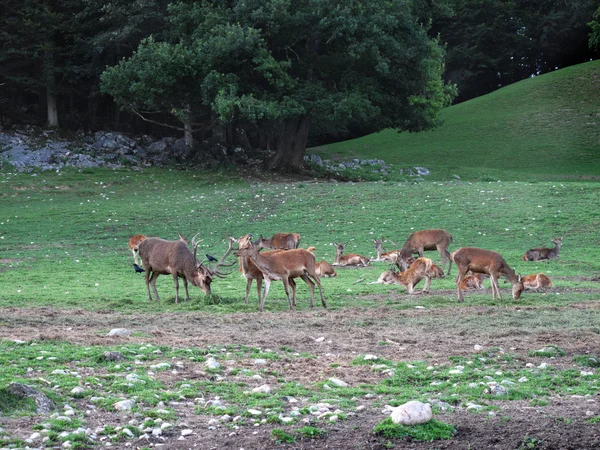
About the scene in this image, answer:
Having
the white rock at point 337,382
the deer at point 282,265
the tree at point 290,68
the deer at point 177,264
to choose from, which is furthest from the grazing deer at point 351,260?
the tree at point 290,68

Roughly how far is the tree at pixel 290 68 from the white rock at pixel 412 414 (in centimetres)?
2647

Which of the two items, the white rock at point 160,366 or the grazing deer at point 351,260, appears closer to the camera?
the white rock at point 160,366

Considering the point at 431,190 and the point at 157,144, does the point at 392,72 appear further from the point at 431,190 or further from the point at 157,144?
the point at 157,144

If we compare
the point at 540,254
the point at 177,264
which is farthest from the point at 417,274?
the point at 540,254

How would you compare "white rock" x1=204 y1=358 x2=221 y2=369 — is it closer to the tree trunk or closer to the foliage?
the foliage

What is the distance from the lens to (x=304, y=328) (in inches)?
465

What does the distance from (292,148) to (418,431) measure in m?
33.4

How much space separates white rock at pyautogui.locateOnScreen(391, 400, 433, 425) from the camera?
700 cm

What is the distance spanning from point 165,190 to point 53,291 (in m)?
17.7

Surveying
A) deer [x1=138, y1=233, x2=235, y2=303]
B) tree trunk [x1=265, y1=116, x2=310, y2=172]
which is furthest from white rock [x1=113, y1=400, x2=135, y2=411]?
tree trunk [x1=265, y1=116, x2=310, y2=172]

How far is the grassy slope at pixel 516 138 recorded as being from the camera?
47138 mm

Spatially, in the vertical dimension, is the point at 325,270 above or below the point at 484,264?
below

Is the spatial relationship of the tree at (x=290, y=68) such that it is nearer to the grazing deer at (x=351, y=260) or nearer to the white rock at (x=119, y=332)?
the grazing deer at (x=351, y=260)

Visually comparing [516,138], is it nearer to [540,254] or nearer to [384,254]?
[540,254]
